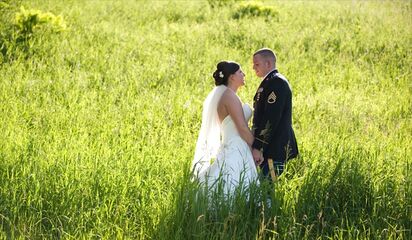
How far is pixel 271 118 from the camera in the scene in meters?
6.19

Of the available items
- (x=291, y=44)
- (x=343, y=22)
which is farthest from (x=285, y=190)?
(x=343, y=22)

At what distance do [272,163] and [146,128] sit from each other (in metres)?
2.26

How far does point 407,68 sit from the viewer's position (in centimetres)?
1299

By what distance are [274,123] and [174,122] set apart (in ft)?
8.83

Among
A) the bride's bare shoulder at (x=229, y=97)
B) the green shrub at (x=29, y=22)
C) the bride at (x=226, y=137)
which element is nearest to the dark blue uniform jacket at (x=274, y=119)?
the bride at (x=226, y=137)

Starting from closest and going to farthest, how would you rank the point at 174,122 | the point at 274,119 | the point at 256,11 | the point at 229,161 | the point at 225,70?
the point at 229,161 → the point at 274,119 → the point at 225,70 → the point at 174,122 → the point at 256,11

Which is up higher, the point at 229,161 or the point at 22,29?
the point at 22,29

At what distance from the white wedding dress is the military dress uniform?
18 cm

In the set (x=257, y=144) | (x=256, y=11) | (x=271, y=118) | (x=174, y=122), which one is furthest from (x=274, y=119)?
(x=256, y=11)

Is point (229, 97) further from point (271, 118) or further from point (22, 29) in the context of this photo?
point (22, 29)

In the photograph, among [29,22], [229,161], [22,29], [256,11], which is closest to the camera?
[229,161]

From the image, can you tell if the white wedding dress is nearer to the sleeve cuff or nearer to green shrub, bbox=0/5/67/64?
the sleeve cuff

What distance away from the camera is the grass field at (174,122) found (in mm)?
5426

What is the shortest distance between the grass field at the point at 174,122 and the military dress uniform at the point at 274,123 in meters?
0.35
